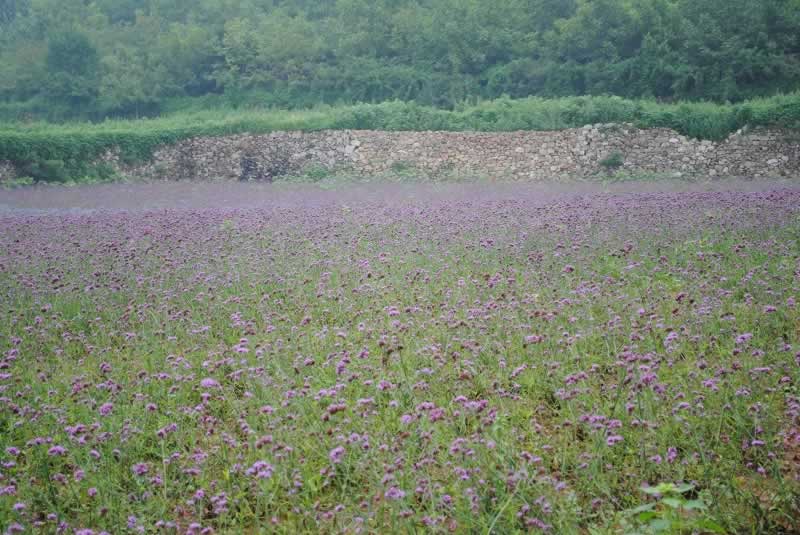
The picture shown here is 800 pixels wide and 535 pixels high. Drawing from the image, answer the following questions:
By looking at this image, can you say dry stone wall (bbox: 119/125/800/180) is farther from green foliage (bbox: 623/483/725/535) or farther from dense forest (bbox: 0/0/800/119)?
green foliage (bbox: 623/483/725/535)

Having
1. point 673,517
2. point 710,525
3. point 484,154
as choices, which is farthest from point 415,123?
point 710,525

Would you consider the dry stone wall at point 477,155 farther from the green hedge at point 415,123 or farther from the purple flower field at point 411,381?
the purple flower field at point 411,381

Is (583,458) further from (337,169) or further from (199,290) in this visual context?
(337,169)

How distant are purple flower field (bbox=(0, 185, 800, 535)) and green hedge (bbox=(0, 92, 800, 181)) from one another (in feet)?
38.9

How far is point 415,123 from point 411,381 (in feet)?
61.8

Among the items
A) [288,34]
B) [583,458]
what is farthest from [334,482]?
[288,34]

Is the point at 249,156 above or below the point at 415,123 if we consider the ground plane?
below

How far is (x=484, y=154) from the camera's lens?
20.2m

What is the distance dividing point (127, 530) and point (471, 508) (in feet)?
4.87

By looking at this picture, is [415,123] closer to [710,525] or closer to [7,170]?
[7,170]

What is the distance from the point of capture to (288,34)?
3378 centimetres

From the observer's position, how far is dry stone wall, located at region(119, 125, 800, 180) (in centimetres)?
1834

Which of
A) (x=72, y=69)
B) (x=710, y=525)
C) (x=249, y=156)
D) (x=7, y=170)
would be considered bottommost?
(x=249, y=156)

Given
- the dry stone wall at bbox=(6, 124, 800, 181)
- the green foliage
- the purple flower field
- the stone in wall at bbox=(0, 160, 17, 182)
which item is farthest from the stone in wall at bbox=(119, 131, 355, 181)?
the green foliage
